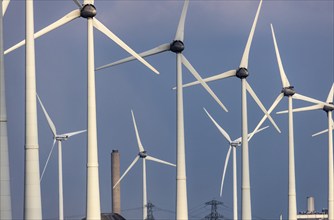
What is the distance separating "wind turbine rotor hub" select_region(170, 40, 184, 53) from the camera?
315ft

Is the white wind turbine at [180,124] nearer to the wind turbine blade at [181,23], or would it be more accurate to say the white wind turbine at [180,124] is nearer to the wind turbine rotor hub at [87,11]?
the wind turbine blade at [181,23]

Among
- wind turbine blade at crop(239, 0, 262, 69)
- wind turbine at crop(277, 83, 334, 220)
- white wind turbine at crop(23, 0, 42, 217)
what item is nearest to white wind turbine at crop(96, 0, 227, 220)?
wind turbine blade at crop(239, 0, 262, 69)

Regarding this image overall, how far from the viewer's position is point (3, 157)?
1827 inches

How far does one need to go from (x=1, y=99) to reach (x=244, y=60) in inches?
2375

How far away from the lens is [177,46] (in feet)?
315

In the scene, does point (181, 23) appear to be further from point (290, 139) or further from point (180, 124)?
point (290, 139)

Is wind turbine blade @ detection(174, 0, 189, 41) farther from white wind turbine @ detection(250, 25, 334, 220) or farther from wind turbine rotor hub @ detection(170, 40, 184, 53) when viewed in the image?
white wind turbine @ detection(250, 25, 334, 220)

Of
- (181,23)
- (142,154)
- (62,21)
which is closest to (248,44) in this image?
(181,23)

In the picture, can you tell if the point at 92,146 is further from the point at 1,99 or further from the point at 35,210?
the point at 1,99

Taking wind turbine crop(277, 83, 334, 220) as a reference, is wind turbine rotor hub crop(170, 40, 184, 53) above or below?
above

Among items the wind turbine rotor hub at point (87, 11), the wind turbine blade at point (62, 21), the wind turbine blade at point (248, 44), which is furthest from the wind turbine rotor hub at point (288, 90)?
the wind turbine blade at point (62, 21)

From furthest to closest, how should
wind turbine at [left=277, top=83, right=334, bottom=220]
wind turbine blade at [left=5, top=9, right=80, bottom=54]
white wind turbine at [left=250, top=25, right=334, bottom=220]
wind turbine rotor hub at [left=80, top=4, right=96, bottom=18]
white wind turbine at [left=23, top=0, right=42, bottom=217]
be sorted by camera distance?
1. wind turbine at [left=277, top=83, right=334, bottom=220]
2. white wind turbine at [left=250, top=25, right=334, bottom=220]
3. wind turbine rotor hub at [left=80, top=4, right=96, bottom=18]
4. wind turbine blade at [left=5, top=9, right=80, bottom=54]
5. white wind turbine at [left=23, top=0, right=42, bottom=217]

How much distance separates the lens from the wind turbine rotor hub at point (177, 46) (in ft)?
315

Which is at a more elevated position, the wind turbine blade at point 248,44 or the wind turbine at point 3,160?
the wind turbine blade at point 248,44
